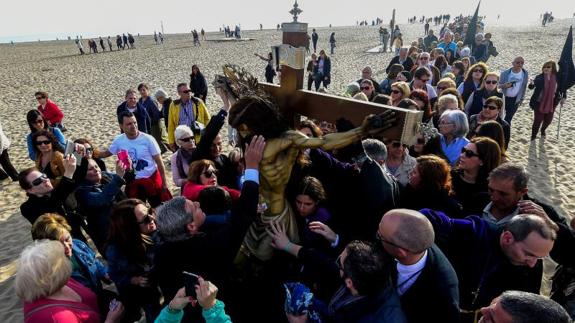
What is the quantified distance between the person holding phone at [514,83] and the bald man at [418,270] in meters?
6.92

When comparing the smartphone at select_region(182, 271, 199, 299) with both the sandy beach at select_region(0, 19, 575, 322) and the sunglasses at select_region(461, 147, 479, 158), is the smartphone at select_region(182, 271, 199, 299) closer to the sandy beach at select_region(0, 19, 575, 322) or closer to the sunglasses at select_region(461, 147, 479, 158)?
the sunglasses at select_region(461, 147, 479, 158)

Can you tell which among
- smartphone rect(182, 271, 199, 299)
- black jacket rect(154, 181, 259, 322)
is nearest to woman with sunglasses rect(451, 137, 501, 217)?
black jacket rect(154, 181, 259, 322)

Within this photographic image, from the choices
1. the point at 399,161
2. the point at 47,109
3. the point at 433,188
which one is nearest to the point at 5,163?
the point at 47,109

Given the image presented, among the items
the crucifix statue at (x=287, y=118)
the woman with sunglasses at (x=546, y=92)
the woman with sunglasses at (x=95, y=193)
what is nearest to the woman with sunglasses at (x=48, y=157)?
the woman with sunglasses at (x=95, y=193)

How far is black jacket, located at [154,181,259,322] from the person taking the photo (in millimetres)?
2186

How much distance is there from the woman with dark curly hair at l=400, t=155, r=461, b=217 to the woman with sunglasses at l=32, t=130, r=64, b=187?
4084 millimetres

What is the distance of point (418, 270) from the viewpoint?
2.00m

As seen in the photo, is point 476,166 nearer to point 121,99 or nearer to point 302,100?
point 302,100

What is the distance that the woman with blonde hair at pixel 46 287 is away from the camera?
2041 millimetres

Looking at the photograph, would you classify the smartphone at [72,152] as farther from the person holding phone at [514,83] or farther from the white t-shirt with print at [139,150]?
the person holding phone at [514,83]

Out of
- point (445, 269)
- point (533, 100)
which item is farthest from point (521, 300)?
point (533, 100)

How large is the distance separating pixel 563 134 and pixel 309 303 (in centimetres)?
976

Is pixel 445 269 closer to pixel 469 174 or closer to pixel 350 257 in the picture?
pixel 350 257

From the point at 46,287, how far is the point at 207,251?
0.94 m
